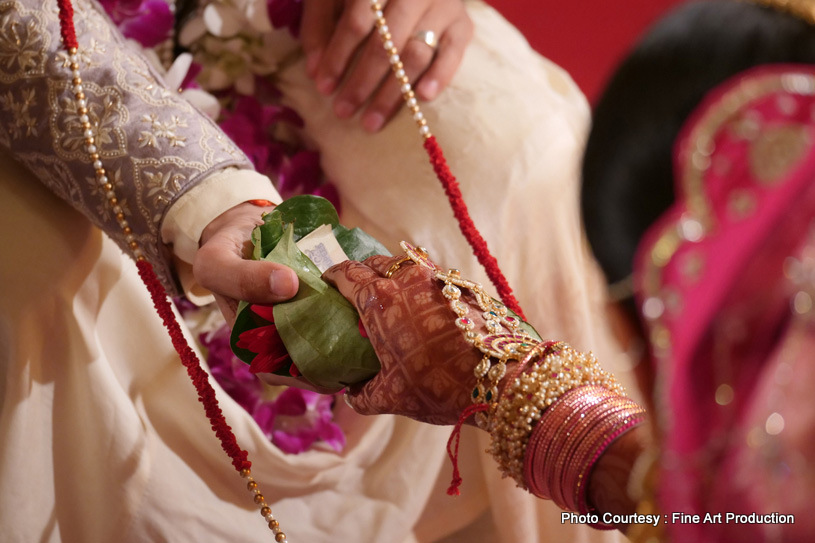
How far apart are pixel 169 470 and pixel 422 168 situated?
0.42m

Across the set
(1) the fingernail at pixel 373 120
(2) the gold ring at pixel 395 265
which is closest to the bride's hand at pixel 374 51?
(1) the fingernail at pixel 373 120

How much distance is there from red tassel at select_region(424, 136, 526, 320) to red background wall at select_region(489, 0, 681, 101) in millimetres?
171

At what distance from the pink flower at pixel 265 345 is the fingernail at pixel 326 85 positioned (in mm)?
401

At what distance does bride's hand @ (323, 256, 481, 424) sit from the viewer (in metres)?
0.53

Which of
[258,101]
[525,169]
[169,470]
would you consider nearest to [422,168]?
[525,169]

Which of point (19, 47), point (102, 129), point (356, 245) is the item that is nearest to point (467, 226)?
point (356, 245)

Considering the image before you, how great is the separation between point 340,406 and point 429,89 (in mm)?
388

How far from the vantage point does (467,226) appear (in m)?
0.75

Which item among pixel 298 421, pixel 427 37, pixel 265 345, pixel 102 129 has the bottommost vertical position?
pixel 298 421

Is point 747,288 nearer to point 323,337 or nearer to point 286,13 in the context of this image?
point 323,337

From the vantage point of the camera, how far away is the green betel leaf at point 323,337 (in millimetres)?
559

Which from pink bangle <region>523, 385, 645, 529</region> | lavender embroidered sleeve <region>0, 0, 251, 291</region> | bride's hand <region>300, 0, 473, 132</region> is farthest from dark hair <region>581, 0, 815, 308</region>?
bride's hand <region>300, 0, 473, 132</region>

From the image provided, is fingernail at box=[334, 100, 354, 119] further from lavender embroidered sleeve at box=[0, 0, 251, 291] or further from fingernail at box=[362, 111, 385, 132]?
lavender embroidered sleeve at box=[0, 0, 251, 291]

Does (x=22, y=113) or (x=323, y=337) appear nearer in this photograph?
(x=323, y=337)
